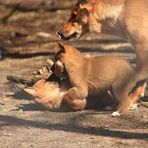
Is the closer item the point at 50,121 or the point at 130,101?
the point at 50,121

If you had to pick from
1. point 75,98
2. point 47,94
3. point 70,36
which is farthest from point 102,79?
point 70,36

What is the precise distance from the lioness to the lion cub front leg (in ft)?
2.65

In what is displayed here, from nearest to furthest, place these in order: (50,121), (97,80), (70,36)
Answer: (50,121)
(97,80)
(70,36)

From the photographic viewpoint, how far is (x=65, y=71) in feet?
25.0

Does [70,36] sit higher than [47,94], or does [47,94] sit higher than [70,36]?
[70,36]

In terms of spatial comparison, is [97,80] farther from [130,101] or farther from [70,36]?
[70,36]

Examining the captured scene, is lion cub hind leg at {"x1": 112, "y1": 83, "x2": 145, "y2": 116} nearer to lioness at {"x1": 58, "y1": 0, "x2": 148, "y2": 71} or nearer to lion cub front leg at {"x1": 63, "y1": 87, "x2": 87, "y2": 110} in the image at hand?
lioness at {"x1": 58, "y1": 0, "x2": 148, "y2": 71}

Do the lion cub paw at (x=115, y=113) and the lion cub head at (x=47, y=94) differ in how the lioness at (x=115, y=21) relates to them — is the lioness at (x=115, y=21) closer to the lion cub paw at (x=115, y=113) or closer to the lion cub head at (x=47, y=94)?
the lion cub paw at (x=115, y=113)

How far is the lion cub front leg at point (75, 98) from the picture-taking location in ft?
24.2

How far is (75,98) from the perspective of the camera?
7418 mm

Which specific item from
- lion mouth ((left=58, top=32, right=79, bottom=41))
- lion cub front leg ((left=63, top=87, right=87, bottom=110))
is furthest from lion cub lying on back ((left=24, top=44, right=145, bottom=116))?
lion mouth ((left=58, top=32, right=79, bottom=41))

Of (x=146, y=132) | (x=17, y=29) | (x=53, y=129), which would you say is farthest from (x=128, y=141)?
(x=17, y=29)

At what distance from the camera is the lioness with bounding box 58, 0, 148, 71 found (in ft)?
24.8

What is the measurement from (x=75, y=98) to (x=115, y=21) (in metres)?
1.26
